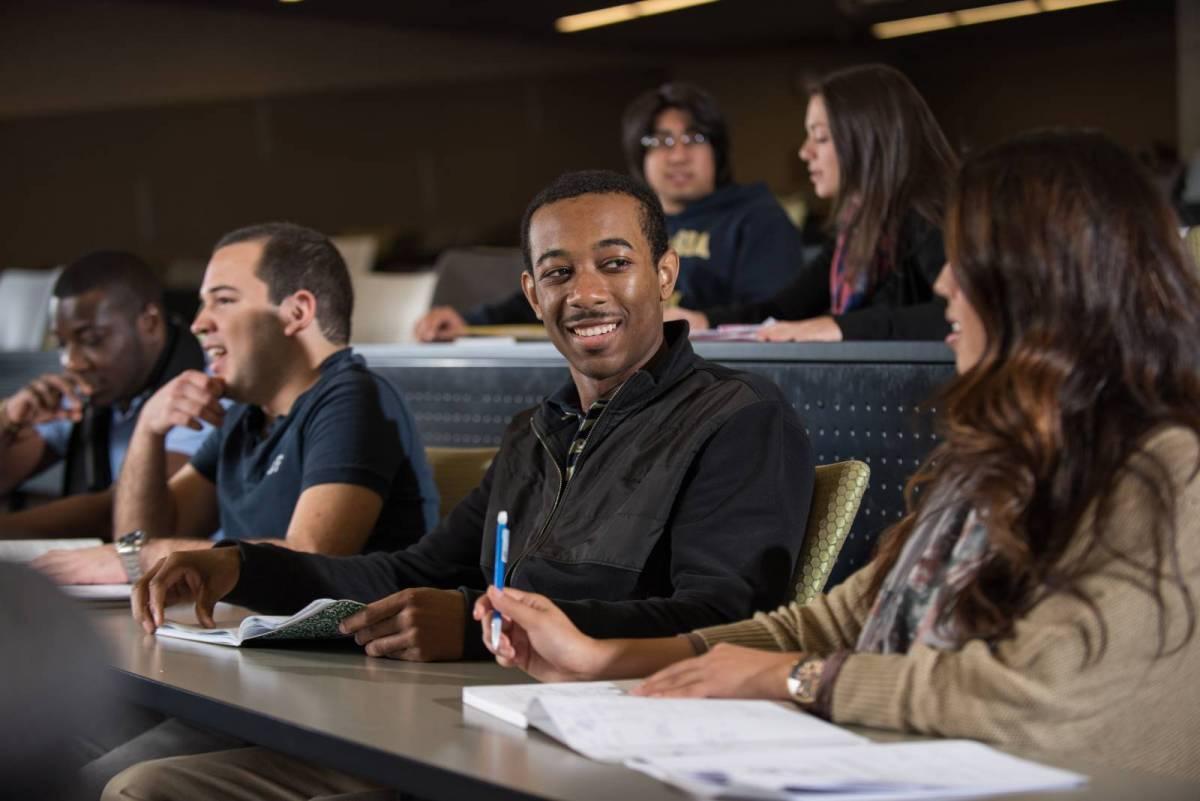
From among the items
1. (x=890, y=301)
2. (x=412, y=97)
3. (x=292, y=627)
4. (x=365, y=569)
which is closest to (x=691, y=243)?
(x=890, y=301)

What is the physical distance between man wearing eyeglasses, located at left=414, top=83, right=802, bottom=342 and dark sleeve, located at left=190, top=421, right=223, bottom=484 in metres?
0.95

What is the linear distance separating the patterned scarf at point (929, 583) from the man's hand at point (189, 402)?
67.2 inches

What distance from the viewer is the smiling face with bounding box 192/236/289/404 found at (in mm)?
2734

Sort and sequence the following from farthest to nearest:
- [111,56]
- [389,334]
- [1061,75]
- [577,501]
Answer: [1061,75] < [111,56] < [389,334] < [577,501]

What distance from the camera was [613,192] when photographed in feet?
6.75

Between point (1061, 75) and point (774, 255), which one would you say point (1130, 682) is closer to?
point (774, 255)

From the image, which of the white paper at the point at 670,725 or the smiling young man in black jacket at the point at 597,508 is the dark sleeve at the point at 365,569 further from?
the white paper at the point at 670,725

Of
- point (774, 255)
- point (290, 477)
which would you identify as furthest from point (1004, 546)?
point (774, 255)

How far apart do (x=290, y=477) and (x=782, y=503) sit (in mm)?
1174

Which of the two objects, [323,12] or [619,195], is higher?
[323,12]

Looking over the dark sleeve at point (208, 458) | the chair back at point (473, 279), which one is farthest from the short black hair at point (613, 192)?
the chair back at point (473, 279)

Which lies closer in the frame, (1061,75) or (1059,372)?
(1059,372)

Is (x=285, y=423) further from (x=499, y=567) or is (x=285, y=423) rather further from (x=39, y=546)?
(x=499, y=567)

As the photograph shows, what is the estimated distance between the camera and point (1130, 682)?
47.8 inches
